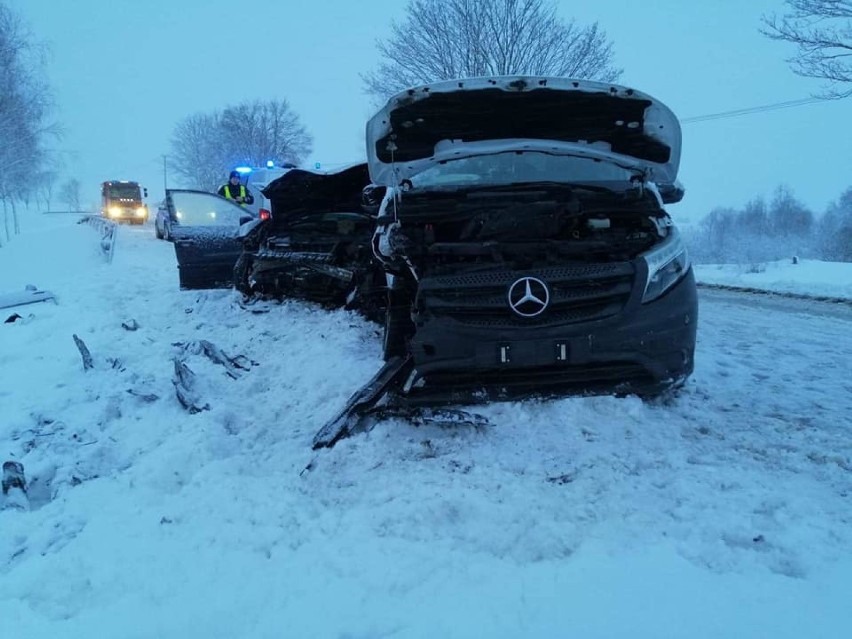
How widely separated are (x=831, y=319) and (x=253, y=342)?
6.68 meters

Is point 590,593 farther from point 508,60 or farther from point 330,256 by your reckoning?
point 508,60

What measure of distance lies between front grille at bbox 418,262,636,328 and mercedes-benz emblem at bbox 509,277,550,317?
3 cm

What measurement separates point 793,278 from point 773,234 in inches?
1602

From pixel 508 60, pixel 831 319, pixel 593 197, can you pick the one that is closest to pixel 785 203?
pixel 508 60

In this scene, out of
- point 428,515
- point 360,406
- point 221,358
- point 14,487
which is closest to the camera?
point 428,515

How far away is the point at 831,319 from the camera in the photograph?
6461 millimetres

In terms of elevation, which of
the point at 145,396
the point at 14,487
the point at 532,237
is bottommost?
the point at 14,487

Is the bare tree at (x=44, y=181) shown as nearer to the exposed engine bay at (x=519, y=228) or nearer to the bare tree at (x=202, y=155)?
the bare tree at (x=202, y=155)

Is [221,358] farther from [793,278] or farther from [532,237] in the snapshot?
[793,278]

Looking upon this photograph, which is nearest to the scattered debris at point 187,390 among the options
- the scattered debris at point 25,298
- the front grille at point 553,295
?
the front grille at point 553,295

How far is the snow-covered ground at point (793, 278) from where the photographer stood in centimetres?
976

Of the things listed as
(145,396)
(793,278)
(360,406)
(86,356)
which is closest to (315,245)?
(86,356)

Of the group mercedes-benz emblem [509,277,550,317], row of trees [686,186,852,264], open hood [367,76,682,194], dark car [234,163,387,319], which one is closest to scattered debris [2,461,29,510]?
mercedes-benz emblem [509,277,550,317]

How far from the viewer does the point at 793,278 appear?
13.2m
